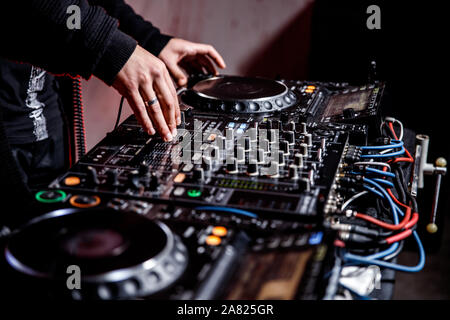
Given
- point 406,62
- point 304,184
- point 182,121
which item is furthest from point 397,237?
point 406,62

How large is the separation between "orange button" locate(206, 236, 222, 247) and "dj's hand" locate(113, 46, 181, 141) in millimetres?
534

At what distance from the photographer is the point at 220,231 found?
872mm

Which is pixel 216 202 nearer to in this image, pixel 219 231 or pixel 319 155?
pixel 219 231

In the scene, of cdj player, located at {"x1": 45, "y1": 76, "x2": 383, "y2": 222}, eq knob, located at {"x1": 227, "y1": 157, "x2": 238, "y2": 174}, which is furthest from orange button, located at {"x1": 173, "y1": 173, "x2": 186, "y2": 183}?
eq knob, located at {"x1": 227, "y1": 157, "x2": 238, "y2": 174}

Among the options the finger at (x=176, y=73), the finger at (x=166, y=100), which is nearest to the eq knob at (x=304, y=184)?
the finger at (x=166, y=100)

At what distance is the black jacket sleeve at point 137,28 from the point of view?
1.90 meters

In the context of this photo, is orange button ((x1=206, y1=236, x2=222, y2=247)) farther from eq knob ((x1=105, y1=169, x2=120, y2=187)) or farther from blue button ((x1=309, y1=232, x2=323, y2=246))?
eq knob ((x1=105, y1=169, x2=120, y2=187))

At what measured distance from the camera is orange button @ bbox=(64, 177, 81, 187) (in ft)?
3.69

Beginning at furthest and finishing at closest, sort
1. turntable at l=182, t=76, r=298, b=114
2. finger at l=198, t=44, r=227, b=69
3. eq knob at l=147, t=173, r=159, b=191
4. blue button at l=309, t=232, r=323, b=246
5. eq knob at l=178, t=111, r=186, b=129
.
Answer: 1. finger at l=198, t=44, r=227, b=69
2. turntable at l=182, t=76, r=298, b=114
3. eq knob at l=178, t=111, r=186, b=129
4. eq knob at l=147, t=173, r=159, b=191
5. blue button at l=309, t=232, r=323, b=246

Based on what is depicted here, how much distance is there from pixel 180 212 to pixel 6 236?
1.07 feet

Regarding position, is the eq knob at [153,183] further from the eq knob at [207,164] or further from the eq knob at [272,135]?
the eq knob at [272,135]

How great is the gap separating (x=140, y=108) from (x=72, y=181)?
28cm

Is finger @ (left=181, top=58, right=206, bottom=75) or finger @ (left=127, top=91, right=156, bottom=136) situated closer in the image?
finger @ (left=127, top=91, right=156, bottom=136)
